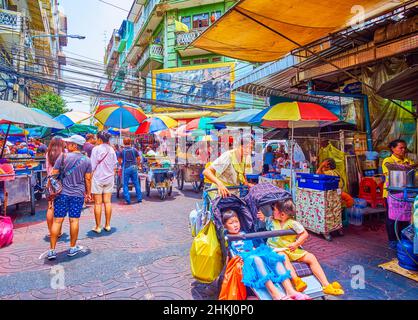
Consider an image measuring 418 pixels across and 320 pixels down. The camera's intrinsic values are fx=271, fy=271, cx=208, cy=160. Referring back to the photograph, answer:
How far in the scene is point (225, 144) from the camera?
475 inches

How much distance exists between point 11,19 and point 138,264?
15.5 m

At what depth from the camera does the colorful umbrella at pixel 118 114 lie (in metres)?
8.91

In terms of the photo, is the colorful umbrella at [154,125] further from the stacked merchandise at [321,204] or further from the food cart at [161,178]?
the stacked merchandise at [321,204]

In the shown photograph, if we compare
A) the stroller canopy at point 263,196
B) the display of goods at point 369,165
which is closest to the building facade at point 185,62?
the display of goods at point 369,165

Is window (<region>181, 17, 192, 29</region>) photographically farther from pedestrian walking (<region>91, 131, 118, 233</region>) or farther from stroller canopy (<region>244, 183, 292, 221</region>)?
stroller canopy (<region>244, 183, 292, 221</region>)

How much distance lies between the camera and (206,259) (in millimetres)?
2764

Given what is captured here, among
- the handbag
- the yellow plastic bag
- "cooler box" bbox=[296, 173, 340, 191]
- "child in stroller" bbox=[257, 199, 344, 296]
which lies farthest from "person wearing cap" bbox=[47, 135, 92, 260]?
"cooler box" bbox=[296, 173, 340, 191]

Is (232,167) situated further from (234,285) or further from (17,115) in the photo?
(17,115)

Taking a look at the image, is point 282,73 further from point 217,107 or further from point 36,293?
point 217,107

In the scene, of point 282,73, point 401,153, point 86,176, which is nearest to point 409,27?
point 401,153

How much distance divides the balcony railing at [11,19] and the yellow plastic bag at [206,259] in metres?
16.2

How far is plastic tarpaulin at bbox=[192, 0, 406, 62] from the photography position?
13.0 feet

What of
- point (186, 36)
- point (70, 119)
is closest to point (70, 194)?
point (70, 119)
